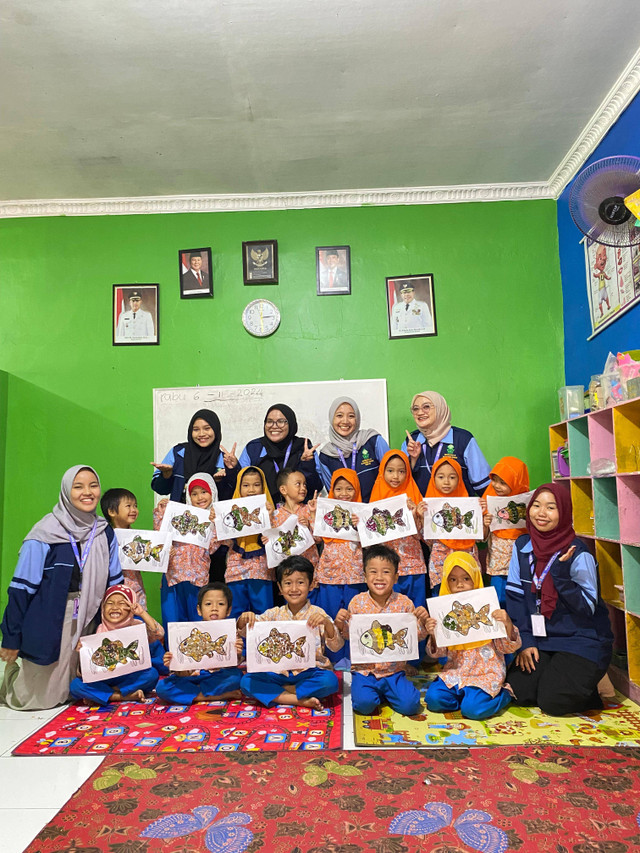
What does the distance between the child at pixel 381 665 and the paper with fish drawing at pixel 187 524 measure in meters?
1.08

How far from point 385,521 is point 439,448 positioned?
0.81 meters

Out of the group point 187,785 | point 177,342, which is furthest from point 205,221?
point 187,785

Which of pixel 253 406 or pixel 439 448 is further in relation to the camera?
pixel 253 406

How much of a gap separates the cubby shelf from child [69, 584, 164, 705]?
2.56 m

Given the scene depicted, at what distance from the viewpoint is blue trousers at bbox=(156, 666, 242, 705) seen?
10.9 feet

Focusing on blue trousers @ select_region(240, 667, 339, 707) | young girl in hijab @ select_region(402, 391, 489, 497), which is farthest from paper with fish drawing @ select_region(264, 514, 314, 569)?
young girl in hijab @ select_region(402, 391, 489, 497)

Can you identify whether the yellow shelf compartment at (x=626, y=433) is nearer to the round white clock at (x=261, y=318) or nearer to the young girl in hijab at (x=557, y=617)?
the young girl in hijab at (x=557, y=617)

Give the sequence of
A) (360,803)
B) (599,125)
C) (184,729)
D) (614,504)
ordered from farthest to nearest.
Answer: (599,125), (614,504), (184,729), (360,803)

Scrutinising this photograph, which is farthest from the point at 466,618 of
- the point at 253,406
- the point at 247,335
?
Result: the point at 247,335

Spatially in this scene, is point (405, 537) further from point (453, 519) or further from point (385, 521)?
point (453, 519)

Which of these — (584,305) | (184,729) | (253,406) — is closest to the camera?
(184,729)

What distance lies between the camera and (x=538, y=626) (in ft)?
10.9

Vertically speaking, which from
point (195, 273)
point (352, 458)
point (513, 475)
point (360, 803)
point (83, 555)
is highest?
point (195, 273)

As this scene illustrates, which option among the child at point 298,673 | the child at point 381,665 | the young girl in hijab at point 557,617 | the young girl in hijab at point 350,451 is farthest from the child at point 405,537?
the child at point 298,673
